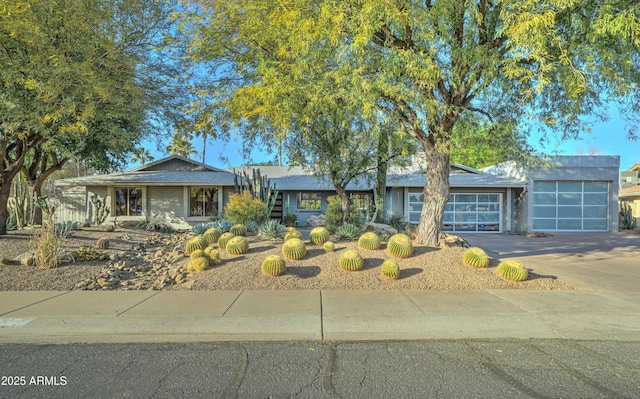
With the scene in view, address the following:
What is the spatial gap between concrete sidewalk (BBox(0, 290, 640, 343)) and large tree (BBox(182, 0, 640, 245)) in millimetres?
3637

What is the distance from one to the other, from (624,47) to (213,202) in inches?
725

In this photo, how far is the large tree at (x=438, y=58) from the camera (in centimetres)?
714

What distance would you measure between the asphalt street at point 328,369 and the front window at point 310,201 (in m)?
17.7

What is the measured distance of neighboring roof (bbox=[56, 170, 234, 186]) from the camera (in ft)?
63.7

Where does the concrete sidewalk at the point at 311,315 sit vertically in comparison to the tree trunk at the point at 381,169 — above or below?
below

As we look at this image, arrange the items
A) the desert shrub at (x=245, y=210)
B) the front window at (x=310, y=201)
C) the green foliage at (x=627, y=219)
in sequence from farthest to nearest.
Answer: the green foliage at (x=627, y=219), the front window at (x=310, y=201), the desert shrub at (x=245, y=210)

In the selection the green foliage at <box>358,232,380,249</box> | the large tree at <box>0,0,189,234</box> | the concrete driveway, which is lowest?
the concrete driveway

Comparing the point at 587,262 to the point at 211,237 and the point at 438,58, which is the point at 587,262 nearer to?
the point at 438,58

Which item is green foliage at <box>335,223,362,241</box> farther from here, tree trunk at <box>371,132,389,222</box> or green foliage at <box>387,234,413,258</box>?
tree trunk at <box>371,132,389,222</box>

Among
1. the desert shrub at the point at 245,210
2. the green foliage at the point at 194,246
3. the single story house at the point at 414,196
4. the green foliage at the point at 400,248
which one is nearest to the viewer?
the green foliage at the point at 400,248

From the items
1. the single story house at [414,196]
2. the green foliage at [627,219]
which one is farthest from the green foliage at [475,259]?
the green foliage at [627,219]

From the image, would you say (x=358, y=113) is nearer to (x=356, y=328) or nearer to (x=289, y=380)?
(x=356, y=328)

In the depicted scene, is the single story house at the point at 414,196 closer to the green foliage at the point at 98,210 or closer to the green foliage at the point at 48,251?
the green foliage at the point at 98,210

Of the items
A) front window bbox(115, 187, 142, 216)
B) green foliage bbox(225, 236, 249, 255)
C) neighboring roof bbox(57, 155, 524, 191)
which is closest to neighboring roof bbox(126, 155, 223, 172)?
neighboring roof bbox(57, 155, 524, 191)
